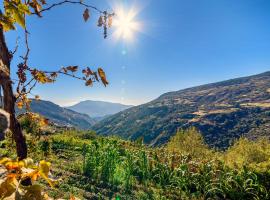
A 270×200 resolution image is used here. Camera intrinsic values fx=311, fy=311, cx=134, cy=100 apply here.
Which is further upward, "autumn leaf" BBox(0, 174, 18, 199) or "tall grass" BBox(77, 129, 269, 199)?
"autumn leaf" BBox(0, 174, 18, 199)

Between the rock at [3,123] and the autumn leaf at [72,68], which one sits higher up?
the autumn leaf at [72,68]

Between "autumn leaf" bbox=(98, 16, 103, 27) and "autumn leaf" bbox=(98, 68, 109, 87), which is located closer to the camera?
"autumn leaf" bbox=(98, 68, 109, 87)

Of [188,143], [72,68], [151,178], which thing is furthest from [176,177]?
[188,143]

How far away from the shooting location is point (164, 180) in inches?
424

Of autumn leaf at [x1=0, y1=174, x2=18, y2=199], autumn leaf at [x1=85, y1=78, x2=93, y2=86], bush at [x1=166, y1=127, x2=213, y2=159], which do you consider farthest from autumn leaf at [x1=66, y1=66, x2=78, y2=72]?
bush at [x1=166, y1=127, x2=213, y2=159]

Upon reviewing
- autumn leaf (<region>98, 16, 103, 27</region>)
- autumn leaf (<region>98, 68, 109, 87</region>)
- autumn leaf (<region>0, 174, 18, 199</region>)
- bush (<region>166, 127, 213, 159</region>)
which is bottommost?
bush (<region>166, 127, 213, 159</region>)

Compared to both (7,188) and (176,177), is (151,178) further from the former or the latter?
(7,188)

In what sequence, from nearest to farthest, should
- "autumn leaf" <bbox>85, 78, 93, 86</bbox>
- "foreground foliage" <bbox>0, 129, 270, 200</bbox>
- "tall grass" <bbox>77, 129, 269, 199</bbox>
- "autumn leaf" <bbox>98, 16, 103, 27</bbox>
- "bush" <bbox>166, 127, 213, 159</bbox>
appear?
"autumn leaf" <bbox>98, 16, 103, 27</bbox>
"autumn leaf" <bbox>85, 78, 93, 86</bbox>
"foreground foliage" <bbox>0, 129, 270, 200</bbox>
"tall grass" <bbox>77, 129, 269, 199</bbox>
"bush" <bbox>166, 127, 213, 159</bbox>

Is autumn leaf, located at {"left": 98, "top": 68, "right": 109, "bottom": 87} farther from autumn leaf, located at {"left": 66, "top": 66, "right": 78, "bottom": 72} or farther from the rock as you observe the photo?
the rock

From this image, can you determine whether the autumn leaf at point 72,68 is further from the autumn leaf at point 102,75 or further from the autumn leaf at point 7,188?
the autumn leaf at point 7,188

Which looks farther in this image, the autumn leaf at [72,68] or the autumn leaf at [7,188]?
the autumn leaf at [72,68]

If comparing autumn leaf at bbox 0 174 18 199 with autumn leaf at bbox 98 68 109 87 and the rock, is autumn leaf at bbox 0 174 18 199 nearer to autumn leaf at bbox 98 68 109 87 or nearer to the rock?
the rock

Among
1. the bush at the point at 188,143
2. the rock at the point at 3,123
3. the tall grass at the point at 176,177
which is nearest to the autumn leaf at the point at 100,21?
the rock at the point at 3,123

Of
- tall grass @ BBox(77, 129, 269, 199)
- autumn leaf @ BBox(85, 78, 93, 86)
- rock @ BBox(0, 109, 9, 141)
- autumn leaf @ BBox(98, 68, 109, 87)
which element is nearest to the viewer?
rock @ BBox(0, 109, 9, 141)
